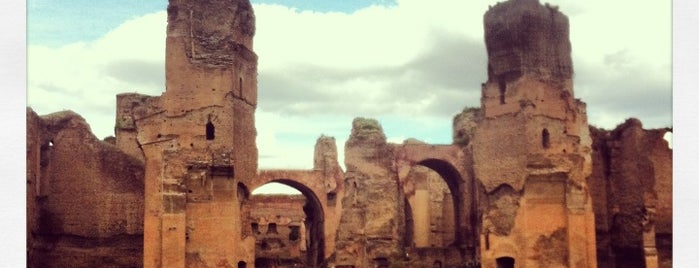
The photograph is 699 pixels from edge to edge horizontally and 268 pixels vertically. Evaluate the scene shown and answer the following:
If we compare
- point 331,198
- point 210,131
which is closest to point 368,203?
point 210,131

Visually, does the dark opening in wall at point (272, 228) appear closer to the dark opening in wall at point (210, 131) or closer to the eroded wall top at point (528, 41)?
the eroded wall top at point (528, 41)

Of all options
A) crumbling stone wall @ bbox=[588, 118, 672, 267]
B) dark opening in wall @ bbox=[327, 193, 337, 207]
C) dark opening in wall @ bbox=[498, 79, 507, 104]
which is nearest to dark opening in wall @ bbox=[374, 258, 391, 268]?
dark opening in wall @ bbox=[498, 79, 507, 104]

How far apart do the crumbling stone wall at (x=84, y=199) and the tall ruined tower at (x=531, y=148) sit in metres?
9.94

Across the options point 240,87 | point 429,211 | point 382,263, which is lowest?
point 382,263

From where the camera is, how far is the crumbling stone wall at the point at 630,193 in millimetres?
21641

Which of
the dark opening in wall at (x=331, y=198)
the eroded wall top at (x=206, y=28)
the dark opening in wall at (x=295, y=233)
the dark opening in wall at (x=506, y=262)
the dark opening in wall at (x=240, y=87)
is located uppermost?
the eroded wall top at (x=206, y=28)

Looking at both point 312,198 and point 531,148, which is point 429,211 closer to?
point 312,198

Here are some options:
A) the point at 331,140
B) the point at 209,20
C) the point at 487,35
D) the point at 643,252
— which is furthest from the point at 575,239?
the point at 331,140

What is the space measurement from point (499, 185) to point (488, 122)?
1.90 m

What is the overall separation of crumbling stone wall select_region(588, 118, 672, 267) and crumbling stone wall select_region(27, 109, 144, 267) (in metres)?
14.0

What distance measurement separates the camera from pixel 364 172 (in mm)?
22328

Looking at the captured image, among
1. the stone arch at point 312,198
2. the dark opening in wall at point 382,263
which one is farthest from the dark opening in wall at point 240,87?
the stone arch at point 312,198

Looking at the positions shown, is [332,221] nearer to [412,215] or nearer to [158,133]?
[412,215]

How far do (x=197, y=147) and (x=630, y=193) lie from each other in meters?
13.4
